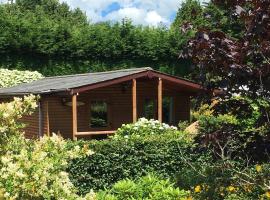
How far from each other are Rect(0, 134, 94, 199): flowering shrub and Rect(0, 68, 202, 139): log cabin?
516 inches

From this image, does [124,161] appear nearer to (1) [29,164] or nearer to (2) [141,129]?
(2) [141,129]

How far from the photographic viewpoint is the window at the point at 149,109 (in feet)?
76.9

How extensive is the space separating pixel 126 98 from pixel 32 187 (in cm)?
1768

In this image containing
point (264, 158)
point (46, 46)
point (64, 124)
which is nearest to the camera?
point (264, 158)

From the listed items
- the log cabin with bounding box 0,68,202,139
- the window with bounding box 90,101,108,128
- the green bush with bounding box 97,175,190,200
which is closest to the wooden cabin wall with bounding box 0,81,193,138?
the log cabin with bounding box 0,68,202,139

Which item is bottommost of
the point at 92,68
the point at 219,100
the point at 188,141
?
the point at 188,141

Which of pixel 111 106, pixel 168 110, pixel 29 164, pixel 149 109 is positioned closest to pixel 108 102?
pixel 111 106

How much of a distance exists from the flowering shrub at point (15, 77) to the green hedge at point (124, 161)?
15.8 meters

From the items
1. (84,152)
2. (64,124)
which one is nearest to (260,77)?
(84,152)

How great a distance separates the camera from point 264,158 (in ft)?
20.8

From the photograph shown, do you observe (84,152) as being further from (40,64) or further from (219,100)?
(40,64)

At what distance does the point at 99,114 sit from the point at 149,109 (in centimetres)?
259

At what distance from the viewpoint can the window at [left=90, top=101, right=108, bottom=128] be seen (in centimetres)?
2284

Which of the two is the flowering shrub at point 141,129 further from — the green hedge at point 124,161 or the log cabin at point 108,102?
the green hedge at point 124,161
